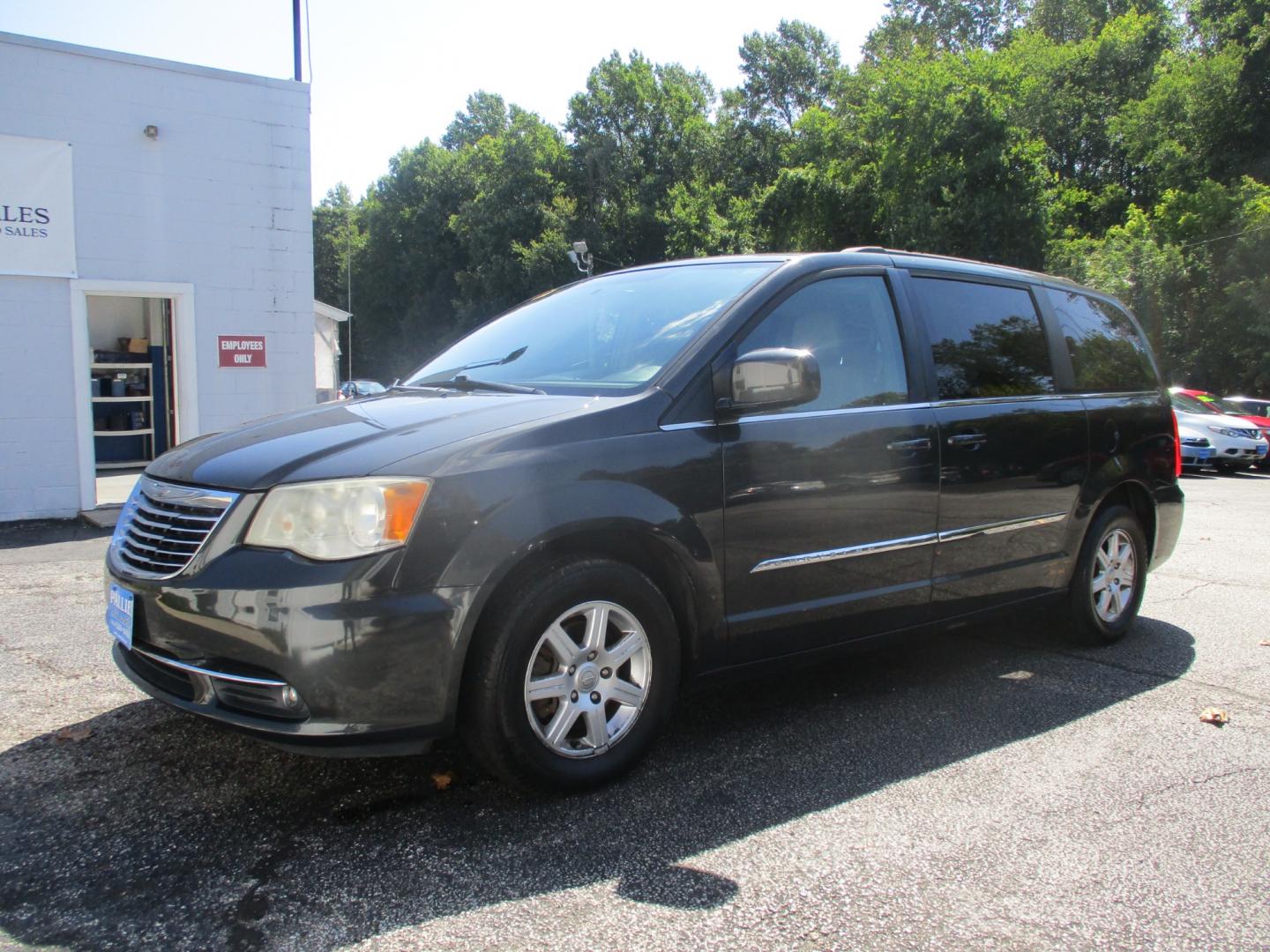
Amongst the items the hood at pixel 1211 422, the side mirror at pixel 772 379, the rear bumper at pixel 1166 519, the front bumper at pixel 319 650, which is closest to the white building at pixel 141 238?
the front bumper at pixel 319 650

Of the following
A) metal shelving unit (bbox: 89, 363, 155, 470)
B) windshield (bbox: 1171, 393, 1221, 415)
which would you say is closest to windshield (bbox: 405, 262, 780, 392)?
metal shelving unit (bbox: 89, 363, 155, 470)

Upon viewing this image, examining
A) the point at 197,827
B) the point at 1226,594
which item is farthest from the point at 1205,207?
the point at 197,827

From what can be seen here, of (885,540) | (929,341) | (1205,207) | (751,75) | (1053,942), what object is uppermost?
(751,75)

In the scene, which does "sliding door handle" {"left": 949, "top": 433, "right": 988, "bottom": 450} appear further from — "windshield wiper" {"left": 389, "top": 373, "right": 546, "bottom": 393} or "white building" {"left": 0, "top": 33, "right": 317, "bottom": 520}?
"white building" {"left": 0, "top": 33, "right": 317, "bottom": 520}

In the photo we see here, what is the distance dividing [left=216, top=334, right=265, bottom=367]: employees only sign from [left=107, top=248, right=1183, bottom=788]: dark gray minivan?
279 inches

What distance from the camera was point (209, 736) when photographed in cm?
372

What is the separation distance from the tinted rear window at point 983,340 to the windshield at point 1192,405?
56.3 ft

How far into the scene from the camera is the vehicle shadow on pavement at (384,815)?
2.56 m

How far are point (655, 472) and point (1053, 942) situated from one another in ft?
5.65

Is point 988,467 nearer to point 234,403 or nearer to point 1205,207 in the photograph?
point 234,403

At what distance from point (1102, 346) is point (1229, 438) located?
15947mm

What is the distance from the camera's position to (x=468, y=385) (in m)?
3.91

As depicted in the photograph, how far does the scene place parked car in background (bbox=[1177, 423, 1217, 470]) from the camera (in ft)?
61.4

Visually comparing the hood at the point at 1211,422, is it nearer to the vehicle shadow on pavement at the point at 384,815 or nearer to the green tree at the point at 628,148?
the vehicle shadow on pavement at the point at 384,815
